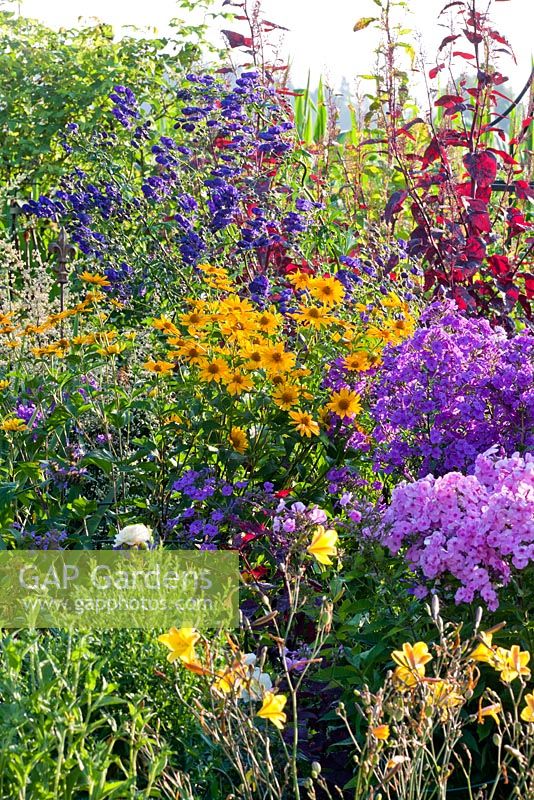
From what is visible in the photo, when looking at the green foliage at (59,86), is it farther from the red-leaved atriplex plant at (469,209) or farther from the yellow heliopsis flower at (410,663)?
the yellow heliopsis flower at (410,663)

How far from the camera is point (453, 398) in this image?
318 cm

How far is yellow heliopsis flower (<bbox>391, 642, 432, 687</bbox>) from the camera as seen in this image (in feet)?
5.72

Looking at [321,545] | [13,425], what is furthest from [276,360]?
[321,545]

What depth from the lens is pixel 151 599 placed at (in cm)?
247

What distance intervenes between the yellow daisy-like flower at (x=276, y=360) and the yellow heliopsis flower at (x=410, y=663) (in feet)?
5.04

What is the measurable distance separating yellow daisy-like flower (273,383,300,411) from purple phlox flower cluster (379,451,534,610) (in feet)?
2.85

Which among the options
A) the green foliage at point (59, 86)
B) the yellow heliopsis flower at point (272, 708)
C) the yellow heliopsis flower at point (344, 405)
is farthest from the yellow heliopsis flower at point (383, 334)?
the green foliage at point (59, 86)

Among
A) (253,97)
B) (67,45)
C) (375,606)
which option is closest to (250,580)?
(375,606)

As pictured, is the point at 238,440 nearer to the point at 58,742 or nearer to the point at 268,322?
the point at 268,322

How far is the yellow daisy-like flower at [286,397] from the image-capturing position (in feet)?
10.7

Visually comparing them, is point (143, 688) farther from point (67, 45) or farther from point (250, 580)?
point (67, 45)

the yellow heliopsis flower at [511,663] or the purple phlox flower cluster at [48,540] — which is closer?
the yellow heliopsis flower at [511,663]

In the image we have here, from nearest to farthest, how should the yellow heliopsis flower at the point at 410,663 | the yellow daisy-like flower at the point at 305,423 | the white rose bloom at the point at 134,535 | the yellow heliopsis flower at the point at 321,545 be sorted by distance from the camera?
1. the yellow heliopsis flower at the point at 410,663
2. the yellow heliopsis flower at the point at 321,545
3. the white rose bloom at the point at 134,535
4. the yellow daisy-like flower at the point at 305,423

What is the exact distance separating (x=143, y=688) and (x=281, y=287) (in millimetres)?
2437
